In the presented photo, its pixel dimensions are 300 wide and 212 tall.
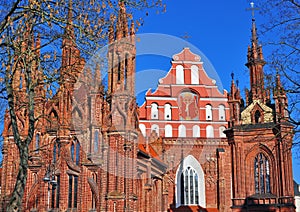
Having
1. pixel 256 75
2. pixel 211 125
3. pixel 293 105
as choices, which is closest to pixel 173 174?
pixel 211 125

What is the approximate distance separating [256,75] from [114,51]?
19.9 metres

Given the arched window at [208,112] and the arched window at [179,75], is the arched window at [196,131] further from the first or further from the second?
the arched window at [179,75]

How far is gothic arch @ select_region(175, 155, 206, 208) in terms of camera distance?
1576 inches

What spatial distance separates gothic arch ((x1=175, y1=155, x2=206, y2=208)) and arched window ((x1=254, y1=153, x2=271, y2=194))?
16.5 ft

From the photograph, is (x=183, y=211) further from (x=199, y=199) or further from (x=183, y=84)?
(x=183, y=84)

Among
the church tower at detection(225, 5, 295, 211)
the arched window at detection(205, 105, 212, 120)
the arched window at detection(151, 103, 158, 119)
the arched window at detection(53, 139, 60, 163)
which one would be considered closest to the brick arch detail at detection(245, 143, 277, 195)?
the church tower at detection(225, 5, 295, 211)

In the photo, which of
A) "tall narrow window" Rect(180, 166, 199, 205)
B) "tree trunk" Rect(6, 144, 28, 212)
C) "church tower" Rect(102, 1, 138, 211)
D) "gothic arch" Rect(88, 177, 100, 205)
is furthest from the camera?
"tall narrow window" Rect(180, 166, 199, 205)

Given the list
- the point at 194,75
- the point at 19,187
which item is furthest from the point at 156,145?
the point at 19,187

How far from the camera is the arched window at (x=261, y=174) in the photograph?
1471 inches

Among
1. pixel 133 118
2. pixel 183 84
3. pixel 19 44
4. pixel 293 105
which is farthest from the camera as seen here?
pixel 183 84

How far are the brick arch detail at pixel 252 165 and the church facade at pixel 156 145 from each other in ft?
0.28

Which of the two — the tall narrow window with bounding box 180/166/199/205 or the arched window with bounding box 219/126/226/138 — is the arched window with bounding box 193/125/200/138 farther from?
the tall narrow window with bounding box 180/166/199/205

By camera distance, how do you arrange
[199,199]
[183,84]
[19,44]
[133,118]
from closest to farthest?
[19,44] < [133,118] < [199,199] < [183,84]

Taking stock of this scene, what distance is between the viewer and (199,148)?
134 ft
